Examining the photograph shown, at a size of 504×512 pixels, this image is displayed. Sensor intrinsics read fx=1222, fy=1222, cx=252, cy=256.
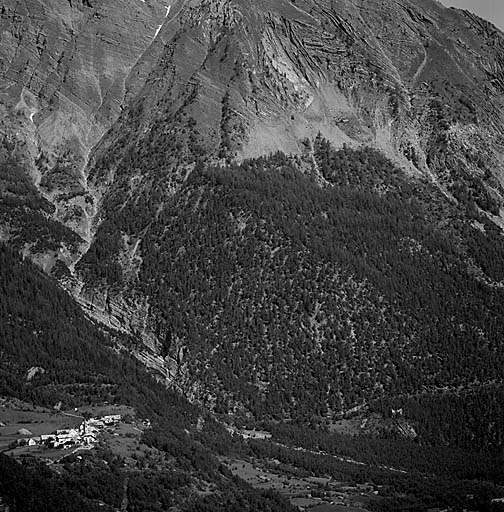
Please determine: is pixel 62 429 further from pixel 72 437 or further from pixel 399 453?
pixel 399 453

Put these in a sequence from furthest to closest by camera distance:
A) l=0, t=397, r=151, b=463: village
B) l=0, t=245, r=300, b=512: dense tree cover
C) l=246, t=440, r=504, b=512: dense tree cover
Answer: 1. l=246, t=440, r=504, b=512: dense tree cover
2. l=0, t=397, r=151, b=463: village
3. l=0, t=245, r=300, b=512: dense tree cover

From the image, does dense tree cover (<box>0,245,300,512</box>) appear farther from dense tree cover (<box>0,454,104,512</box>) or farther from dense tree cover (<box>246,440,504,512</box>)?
dense tree cover (<box>246,440,504,512</box>)

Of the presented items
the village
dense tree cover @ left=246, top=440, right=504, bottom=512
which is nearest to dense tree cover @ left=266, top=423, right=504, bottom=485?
dense tree cover @ left=246, top=440, right=504, bottom=512

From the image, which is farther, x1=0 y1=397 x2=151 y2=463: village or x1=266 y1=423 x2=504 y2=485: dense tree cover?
x1=266 y1=423 x2=504 y2=485: dense tree cover

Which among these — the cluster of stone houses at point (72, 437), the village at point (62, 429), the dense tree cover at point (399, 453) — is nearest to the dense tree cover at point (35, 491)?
the village at point (62, 429)

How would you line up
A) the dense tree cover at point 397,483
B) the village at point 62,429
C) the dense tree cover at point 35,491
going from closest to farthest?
the dense tree cover at point 35,491 → the village at point 62,429 → the dense tree cover at point 397,483

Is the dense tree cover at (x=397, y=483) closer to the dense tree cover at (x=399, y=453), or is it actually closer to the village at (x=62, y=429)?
the dense tree cover at (x=399, y=453)

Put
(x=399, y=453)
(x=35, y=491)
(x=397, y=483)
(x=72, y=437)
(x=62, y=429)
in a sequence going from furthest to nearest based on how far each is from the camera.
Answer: (x=399, y=453) < (x=397, y=483) < (x=62, y=429) < (x=72, y=437) < (x=35, y=491)

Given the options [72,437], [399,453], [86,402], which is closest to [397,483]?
[399,453]

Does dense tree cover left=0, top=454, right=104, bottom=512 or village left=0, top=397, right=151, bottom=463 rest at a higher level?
dense tree cover left=0, top=454, right=104, bottom=512
